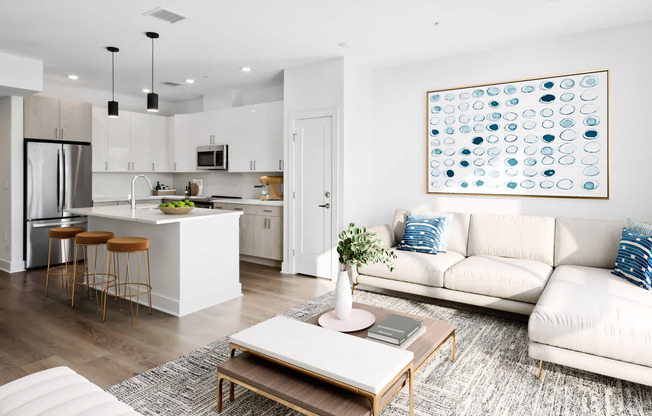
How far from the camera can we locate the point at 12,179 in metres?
5.19

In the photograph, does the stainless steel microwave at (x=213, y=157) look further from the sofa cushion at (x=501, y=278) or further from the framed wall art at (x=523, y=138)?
the sofa cushion at (x=501, y=278)

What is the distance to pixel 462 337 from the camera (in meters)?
3.16

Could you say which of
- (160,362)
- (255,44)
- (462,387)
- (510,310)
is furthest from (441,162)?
(160,362)

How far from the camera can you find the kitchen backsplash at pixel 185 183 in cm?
659

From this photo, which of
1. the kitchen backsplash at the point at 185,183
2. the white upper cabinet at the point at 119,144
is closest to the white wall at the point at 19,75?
the white upper cabinet at the point at 119,144

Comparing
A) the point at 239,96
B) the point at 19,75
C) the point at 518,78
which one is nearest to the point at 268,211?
the point at 239,96

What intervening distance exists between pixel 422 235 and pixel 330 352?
2.42 meters

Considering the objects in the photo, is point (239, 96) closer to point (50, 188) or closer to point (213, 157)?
point (213, 157)

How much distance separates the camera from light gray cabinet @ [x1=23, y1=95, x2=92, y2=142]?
5.28 m

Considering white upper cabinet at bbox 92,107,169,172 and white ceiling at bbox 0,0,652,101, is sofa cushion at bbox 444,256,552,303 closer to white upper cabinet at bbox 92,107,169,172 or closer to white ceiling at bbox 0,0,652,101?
white ceiling at bbox 0,0,652,101

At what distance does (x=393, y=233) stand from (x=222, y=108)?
363 cm

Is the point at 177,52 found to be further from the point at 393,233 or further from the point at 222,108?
the point at 393,233

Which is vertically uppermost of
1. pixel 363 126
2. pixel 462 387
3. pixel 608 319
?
pixel 363 126

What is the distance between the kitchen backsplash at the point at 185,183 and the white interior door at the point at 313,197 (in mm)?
1396
